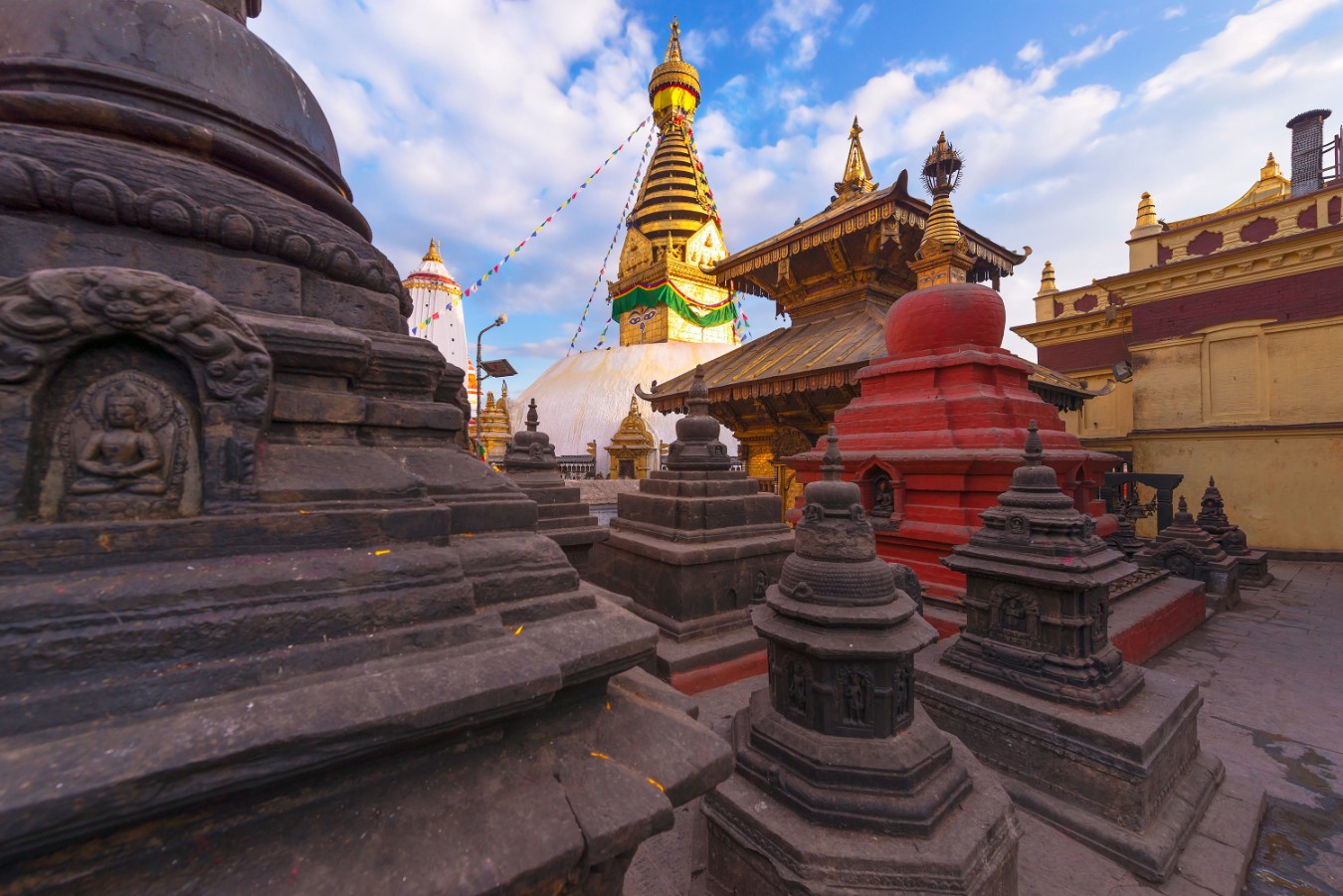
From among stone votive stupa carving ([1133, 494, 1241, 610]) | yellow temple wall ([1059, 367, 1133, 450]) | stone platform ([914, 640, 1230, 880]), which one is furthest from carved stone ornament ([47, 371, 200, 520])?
yellow temple wall ([1059, 367, 1133, 450])

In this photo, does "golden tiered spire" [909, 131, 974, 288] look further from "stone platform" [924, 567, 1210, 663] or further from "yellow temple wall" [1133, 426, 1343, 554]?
"yellow temple wall" [1133, 426, 1343, 554]

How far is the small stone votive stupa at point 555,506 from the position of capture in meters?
5.12

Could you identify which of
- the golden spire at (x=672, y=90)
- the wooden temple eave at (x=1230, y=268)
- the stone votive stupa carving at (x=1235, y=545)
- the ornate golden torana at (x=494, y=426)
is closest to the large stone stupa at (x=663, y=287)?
the golden spire at (x=672, y=90)

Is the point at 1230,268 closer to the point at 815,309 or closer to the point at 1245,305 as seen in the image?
the point at 1245,305

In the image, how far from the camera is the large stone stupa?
86.1ft

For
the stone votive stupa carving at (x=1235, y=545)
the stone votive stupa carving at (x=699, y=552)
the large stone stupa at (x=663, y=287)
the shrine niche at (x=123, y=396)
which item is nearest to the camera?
the shrine niche at (x=123, y=396)

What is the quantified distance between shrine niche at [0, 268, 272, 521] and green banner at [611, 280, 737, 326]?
26.7m

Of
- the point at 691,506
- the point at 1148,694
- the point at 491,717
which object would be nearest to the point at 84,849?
the point at 491,717

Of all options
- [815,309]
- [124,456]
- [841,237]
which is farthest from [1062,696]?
[815,309]

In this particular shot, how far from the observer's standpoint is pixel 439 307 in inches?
1112

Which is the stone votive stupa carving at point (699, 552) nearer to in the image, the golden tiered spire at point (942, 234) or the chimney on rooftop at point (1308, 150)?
the golden tiered spire at point (942, 234)

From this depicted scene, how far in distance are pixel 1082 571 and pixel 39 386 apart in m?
4.61

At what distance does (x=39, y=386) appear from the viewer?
4.36 ft

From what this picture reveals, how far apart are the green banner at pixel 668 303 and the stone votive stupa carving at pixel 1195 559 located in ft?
74.0
